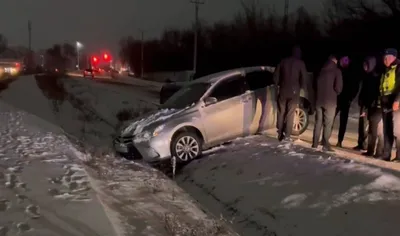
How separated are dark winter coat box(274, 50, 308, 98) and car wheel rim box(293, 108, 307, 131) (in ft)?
3.47

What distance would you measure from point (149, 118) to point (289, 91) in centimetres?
282

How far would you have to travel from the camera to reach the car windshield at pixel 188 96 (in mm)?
9984

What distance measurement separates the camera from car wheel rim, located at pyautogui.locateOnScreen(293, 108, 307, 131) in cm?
1034

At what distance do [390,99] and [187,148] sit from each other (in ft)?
12.5

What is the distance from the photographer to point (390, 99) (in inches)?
318

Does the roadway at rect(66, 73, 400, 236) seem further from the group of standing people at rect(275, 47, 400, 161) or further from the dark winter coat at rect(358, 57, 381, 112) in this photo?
the dark winter coat at rect(358, 57, 381, 112)

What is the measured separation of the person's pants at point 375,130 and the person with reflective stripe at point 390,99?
0.27 m

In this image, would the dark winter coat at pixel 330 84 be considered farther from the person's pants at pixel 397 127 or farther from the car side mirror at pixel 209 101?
the car side mirror at pixel 209 101

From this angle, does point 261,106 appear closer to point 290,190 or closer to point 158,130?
point 158,130

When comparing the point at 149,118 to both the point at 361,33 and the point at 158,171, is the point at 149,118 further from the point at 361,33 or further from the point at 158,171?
the point at 361,33

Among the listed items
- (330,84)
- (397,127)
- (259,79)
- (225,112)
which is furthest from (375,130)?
(225,112)

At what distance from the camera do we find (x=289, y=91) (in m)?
9.32

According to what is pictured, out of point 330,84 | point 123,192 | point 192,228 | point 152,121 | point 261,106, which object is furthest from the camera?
point 261,106

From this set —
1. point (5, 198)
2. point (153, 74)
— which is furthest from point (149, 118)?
point (153, 74)
